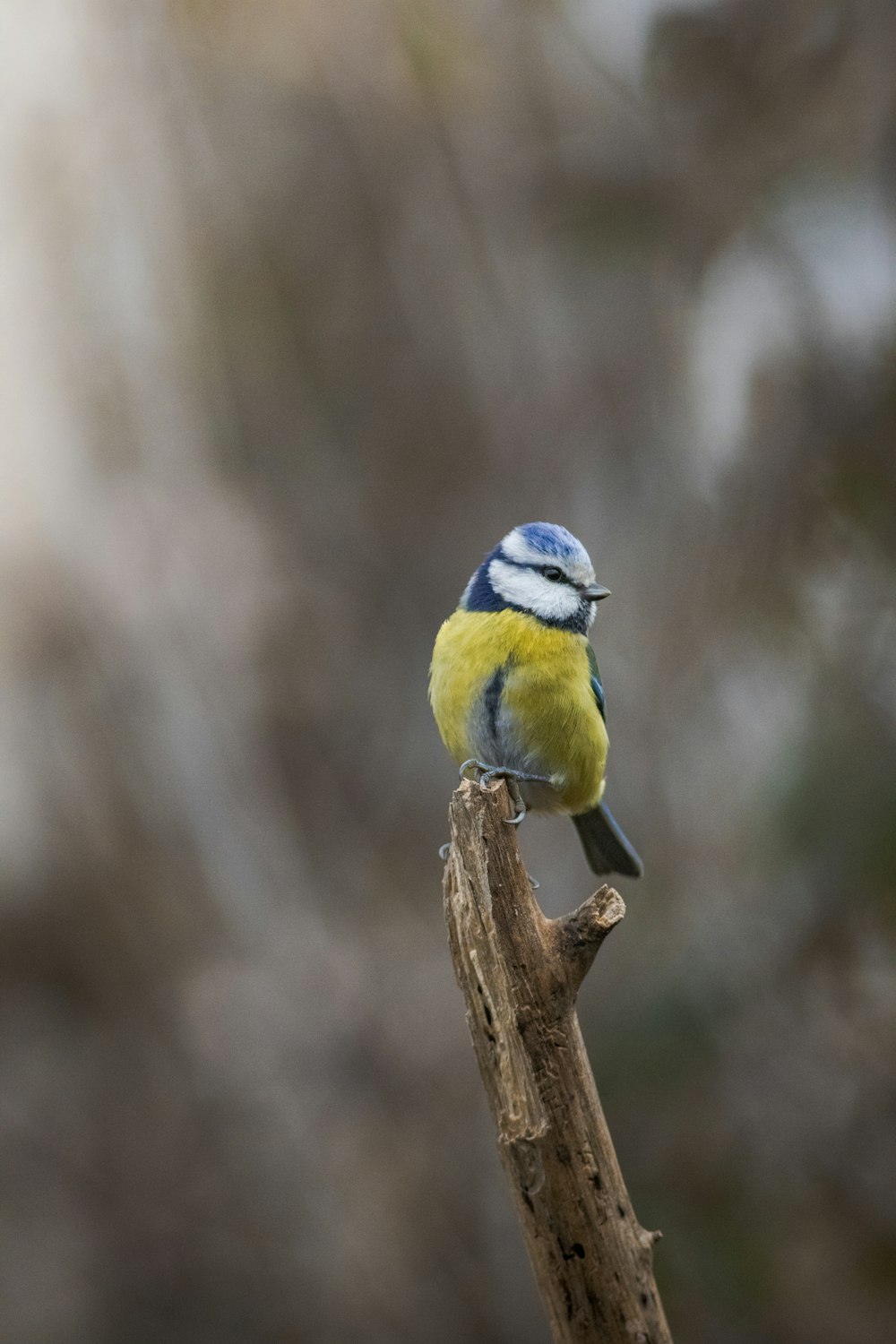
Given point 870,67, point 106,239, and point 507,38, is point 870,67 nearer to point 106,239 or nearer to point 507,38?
point 507,38

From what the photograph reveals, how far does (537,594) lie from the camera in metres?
2.13

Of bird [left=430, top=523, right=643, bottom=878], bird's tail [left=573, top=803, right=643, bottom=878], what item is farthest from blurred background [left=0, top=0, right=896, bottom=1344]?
bird [left=430, top=523, right=643, bottom=878]

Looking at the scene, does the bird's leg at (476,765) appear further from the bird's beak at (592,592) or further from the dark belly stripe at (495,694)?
the bird's beak at (592,592)

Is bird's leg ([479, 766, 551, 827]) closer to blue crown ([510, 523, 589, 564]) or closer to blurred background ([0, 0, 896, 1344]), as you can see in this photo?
blue crown ([510, 523, 589, 564])

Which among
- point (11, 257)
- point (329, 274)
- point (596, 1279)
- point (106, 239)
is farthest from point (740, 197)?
point (596, 1279)

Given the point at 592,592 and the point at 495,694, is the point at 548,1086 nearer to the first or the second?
the point at 495,694

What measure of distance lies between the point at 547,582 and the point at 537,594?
1.3 inches

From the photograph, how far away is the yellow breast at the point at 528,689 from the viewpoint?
6.69ft

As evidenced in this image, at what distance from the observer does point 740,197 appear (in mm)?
3457

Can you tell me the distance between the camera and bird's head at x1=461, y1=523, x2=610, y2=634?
2123 millimetres

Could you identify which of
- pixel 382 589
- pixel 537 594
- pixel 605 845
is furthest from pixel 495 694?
pixel 382 589

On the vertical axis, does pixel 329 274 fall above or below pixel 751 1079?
above

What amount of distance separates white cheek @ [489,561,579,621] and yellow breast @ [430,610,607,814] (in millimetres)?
30

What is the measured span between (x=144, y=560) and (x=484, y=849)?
227cm
